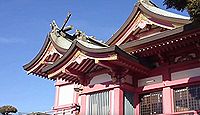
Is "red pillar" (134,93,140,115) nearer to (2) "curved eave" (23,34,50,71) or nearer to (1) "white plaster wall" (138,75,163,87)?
(1) "white plaster wall" (138,75,163,87)

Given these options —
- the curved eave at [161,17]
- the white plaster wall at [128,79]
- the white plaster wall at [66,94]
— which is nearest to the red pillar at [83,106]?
the white plaster wall at [128,79]

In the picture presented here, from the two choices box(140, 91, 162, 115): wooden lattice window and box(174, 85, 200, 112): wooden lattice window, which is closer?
box(174, 85, 200, 112): wooden lattice window

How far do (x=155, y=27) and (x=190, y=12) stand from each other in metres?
5.92

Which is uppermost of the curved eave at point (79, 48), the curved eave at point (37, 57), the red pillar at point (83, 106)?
the curved eave at point (37, 57)

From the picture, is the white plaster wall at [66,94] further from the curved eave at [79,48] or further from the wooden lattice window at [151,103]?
the wooden lattice window at [151,103]

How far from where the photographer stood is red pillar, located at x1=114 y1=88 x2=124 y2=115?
41.9 feet

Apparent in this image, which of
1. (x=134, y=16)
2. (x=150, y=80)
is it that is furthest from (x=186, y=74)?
(x=134, y=16)

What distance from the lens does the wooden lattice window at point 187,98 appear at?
40.0 ft

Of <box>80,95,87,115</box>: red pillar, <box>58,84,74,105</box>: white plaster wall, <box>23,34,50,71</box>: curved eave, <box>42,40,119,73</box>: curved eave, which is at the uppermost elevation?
<box>23,34,50,71</box>: curved eave

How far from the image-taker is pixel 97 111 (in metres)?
13.6

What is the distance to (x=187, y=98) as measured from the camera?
12.4 m

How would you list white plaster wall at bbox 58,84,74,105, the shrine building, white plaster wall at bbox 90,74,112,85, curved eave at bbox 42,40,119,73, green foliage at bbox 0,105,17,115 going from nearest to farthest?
curved eave at bbox 42,40,119,73
the shrine building
white plaster wall at bbox 90,74,112,85
white plaster wall at bbox 58,84,74,105
green foliage at bbox 0,105,17,115

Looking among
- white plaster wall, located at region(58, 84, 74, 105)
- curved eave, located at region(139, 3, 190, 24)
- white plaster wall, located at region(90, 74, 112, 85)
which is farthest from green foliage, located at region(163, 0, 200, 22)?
white plaster wall, located at region(58, 84, 74, 105)

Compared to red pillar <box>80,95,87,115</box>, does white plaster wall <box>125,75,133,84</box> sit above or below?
above
